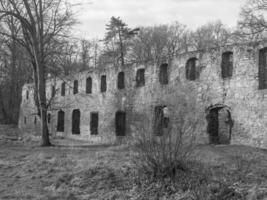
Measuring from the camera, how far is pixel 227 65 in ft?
47.0

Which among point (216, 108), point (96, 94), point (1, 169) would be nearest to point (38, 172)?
point (1, 169)

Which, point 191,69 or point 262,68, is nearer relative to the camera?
point 262,68

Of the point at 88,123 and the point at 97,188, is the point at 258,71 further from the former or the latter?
the point at 88,123

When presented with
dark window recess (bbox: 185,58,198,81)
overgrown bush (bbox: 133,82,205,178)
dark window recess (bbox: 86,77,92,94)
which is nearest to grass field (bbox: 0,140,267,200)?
overgrown bush (bbox: 133,82,205,178)

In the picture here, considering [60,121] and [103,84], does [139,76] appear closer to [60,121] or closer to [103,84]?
[103,84]

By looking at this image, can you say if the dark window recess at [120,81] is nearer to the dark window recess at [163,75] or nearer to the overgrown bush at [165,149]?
the dark window recess at [163,75]

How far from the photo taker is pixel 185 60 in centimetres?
1567

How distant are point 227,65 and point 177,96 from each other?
276 centimetres

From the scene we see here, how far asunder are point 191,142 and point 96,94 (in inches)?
594

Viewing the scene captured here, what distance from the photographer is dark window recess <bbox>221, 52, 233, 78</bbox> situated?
46.4 feet

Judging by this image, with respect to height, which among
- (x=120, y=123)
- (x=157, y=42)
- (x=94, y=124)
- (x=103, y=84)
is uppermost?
(x=157, y=42)

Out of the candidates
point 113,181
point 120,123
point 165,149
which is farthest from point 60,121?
point 165,149

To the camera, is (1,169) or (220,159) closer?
(220,159)

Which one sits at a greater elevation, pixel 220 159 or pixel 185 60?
pixel 185 60
